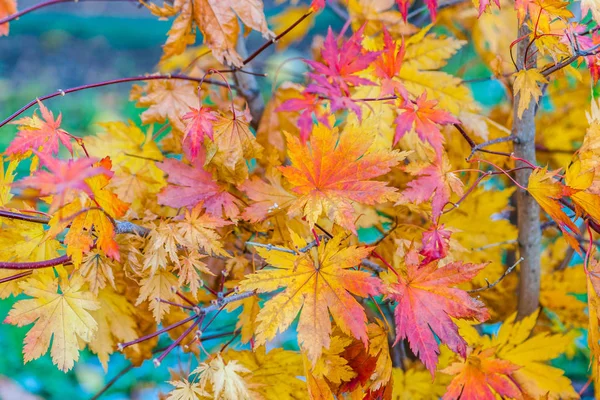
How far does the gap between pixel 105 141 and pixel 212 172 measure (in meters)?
0.31

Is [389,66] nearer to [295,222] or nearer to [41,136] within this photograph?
[295,222]

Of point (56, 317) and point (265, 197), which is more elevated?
point (265, 197)

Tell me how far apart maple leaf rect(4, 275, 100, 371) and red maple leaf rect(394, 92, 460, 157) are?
50cm

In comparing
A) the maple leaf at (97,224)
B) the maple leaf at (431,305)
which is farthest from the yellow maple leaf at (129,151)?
the maple leaf at (431,305)

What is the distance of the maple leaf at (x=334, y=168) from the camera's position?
2.18ft

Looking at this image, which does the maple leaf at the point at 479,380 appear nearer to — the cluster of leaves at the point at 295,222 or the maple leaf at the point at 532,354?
the cluster of leaves at the point at 295,222

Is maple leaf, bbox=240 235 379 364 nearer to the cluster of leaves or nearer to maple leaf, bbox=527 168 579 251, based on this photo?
the cluster of leaves

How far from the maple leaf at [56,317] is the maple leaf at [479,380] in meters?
0.52

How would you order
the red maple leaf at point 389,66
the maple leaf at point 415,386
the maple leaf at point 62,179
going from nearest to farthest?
1. the maple leaf at point 62,179
2. the red maple leaf at point 389,66
3. the maple leaf at point 415,386

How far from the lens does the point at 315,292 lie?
2.16 feet

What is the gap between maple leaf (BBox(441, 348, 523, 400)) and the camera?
71 centimetres

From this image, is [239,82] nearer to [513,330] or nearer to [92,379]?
[513,330]

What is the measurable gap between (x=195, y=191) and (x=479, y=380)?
502mm

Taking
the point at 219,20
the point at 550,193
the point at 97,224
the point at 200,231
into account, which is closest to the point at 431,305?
the point at 550,193
